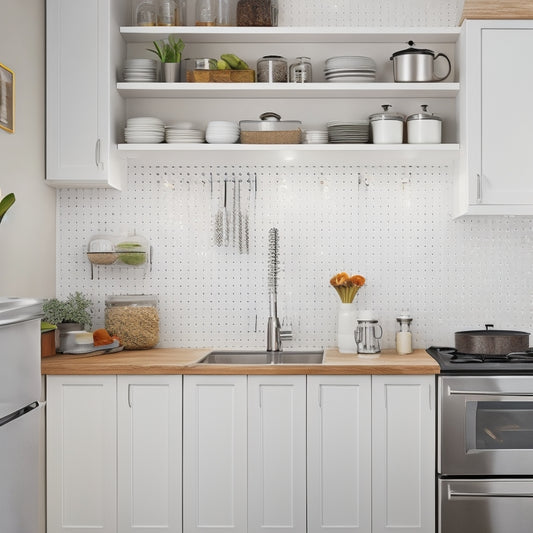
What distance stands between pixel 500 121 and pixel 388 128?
51 cm

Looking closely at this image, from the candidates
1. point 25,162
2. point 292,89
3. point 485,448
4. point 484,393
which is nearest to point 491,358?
point 484,393

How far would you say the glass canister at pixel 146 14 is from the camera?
3.48m

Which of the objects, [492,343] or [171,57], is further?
[171,57]

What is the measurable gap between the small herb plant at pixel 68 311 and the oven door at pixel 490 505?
183 cm

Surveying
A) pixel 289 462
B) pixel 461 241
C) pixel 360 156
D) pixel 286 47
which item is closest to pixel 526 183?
pixel 461 241

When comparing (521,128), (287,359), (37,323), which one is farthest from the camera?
(287,359)

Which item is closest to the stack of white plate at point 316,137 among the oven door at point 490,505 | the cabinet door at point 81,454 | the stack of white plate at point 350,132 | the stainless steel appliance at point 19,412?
the stack of white plate at point 350,132

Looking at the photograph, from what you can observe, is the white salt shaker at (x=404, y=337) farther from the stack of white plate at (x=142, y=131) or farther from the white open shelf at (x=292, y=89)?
the stack of white plate at (x=142, y=131)

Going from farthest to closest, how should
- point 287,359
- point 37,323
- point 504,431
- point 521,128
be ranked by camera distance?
point 287,359, point 521,128, point 504,431, point 37,323

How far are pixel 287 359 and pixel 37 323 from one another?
168 centimetres

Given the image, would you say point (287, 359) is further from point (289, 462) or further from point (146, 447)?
point (146, 447)

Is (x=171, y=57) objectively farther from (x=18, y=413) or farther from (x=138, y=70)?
(x=18, y=413)

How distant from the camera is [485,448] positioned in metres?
3.01

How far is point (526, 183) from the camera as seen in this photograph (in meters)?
→ 3.28
